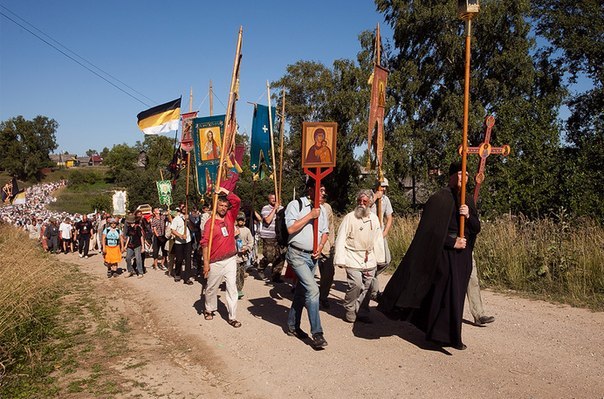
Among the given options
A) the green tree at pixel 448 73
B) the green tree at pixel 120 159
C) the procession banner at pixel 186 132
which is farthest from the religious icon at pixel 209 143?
the green tree at pixel 120 159

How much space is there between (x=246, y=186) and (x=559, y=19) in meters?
21.7

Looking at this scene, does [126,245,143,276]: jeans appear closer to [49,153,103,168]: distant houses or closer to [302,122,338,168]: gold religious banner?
[302,122,338,168]: gold religious banner

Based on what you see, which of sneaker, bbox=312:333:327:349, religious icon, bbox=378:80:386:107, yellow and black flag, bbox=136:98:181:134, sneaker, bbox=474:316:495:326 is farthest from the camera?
yellow and black flag, bbox=136:98:181:134

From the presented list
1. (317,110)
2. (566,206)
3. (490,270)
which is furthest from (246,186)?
(490,270)

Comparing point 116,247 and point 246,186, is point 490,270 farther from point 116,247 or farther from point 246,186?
point 246,186

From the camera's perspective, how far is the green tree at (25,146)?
334 feet

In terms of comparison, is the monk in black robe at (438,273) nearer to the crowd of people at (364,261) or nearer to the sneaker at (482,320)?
the crowd of people at (364,261)

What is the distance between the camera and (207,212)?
11.6 metres

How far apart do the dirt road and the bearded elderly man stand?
714 millimetres

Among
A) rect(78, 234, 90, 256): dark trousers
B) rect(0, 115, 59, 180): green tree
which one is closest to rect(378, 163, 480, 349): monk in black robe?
rect(78, 234, 90, 256): dark trousers

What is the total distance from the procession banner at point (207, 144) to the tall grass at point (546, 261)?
20.2 ft

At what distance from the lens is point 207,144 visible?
12.0 meters

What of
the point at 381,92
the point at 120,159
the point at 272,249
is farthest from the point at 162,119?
the point at 120,159

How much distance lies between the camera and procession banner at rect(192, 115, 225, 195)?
1169 centimetres
